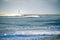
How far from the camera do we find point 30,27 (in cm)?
108

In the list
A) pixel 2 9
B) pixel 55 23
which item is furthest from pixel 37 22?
pixel 2 9

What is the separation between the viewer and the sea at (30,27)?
0.97m

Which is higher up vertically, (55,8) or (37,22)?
(55,8)

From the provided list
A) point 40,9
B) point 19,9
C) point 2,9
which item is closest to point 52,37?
point 40,9

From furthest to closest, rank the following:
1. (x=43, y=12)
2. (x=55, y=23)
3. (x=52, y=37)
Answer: (x=43, y=12), (x=55, y=23), (x=52, y=37)

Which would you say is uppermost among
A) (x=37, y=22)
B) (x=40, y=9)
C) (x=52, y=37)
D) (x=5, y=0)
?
(x=5, y=0)

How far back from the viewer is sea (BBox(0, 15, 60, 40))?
973mm

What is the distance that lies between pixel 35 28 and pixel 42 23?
110 millimetres

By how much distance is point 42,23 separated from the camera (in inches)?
44.1

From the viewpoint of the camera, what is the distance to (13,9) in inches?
51.1

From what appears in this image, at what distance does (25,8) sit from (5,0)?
0.89 feet

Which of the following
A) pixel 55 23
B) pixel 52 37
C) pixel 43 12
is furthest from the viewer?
pixel 43 12

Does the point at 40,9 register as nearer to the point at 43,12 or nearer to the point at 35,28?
the point at 43,12

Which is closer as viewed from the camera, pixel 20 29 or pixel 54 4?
pixel 20 29
